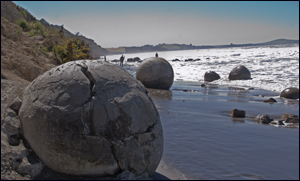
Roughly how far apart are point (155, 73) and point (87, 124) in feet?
36.1

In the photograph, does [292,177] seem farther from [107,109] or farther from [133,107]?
[107,109]

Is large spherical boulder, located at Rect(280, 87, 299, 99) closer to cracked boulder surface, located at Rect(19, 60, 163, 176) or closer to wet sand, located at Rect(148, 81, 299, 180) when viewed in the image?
wet sand, located at Rect(148, 81, 299, 180)

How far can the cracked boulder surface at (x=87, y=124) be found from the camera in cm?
333

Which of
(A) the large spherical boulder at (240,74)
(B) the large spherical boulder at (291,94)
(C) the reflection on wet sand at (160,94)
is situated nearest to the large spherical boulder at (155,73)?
(C) the reflection on wet sand at (160,94)

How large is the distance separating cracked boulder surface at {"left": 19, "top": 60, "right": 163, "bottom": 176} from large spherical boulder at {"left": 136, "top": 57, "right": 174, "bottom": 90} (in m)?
10.5

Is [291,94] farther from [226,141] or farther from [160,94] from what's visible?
[226,141]

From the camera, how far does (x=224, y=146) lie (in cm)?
566

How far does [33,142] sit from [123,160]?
1.08 meters

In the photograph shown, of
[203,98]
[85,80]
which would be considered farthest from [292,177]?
[203,98]

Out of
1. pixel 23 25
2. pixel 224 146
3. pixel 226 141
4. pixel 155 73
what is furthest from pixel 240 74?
pixel 224 146

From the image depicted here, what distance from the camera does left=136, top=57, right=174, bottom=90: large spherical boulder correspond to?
1418cm

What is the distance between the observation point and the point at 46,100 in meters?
3.45

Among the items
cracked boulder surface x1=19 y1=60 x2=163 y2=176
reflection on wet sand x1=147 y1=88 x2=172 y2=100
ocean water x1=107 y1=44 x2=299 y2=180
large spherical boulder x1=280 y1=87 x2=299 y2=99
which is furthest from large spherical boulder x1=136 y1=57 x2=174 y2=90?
cracked boulder surface x1=19 y1=60 x2=163 y2=176

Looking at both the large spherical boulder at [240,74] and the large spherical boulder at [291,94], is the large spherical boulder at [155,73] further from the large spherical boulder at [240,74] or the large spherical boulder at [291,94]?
the large spherical boulder at [240,74]
